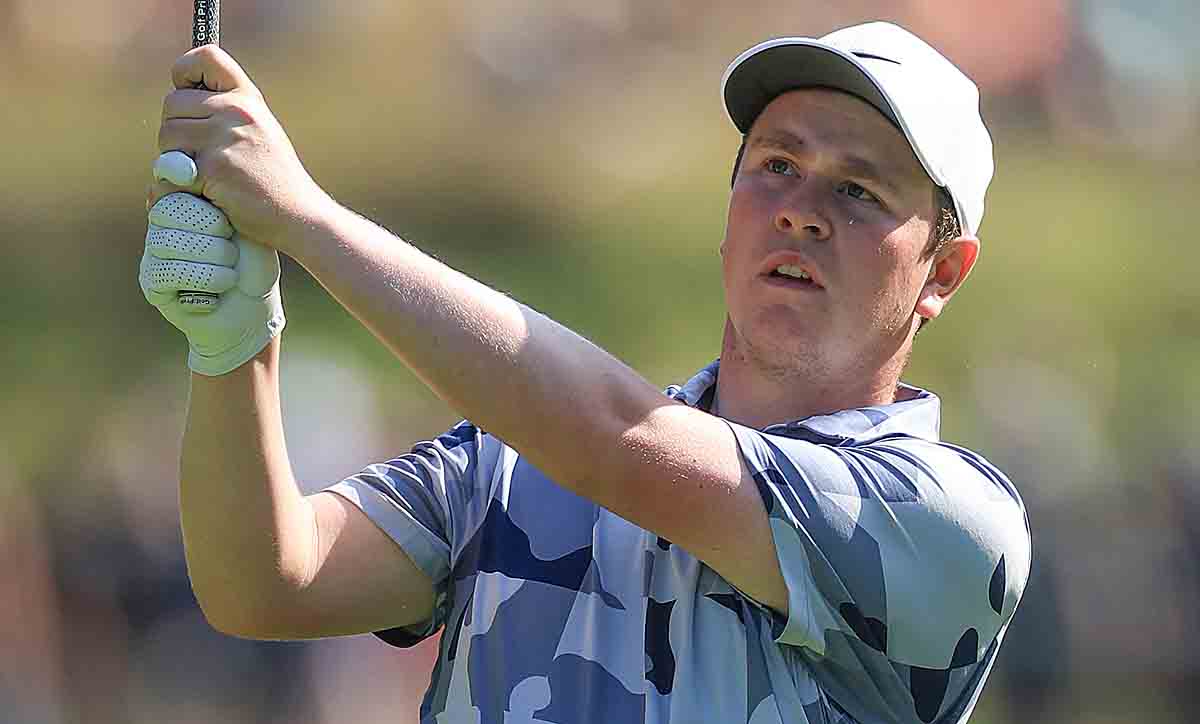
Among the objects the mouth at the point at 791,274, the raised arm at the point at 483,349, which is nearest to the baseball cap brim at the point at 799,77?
the mouth at the point at 791,274

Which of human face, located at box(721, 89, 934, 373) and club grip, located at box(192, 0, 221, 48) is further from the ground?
club grip, located at box(192, 0, 221, 48)

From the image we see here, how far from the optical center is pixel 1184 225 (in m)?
3.92

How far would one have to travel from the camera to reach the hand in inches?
68.9

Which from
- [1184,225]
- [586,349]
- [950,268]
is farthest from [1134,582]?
[586,349]

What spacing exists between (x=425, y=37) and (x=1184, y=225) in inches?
74.2

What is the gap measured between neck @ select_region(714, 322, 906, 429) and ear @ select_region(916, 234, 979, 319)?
169mm

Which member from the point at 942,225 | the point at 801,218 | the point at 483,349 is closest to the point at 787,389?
the point at 801,218

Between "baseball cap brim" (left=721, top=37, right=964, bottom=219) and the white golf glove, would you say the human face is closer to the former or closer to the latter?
"baseball cap brim" (left=721, top=37, right=964, bottom=219)

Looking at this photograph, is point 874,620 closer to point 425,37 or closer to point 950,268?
point 950,268

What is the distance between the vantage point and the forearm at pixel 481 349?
5.66ft

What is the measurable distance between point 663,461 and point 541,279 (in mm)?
1793

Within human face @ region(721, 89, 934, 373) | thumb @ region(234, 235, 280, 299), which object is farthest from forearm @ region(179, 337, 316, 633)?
human face @ region(721, 89, 934, 373)

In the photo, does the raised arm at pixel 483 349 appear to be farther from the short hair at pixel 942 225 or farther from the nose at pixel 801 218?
the short hair at pixel 942 225

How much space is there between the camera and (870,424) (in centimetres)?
221
